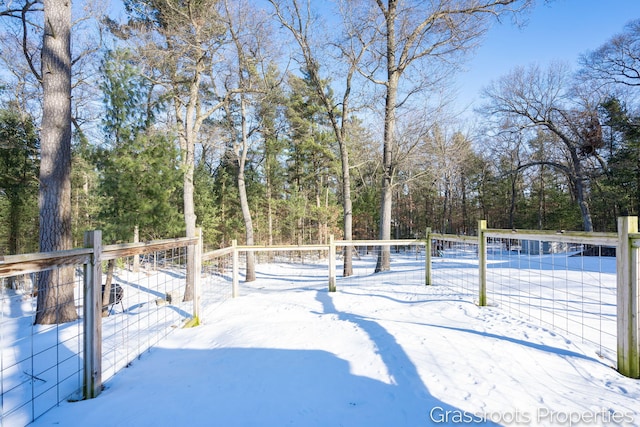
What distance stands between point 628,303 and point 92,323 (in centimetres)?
384

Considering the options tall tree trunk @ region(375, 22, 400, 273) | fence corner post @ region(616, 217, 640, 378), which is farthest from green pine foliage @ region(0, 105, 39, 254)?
fence corner post @ region(616, 217, 640, 378)

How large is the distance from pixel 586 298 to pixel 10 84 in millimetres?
14198

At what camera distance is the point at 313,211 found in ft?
62.2

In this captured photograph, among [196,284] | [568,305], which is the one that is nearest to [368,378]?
[196,284]

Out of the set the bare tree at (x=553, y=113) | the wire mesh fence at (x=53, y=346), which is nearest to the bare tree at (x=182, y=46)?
the wire mesh fence at (x=53, y=346)

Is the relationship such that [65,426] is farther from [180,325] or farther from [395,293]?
[395,293]

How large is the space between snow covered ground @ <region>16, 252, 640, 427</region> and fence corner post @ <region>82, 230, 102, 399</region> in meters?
0.12

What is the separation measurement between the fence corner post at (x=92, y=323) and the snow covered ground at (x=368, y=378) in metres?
0.12

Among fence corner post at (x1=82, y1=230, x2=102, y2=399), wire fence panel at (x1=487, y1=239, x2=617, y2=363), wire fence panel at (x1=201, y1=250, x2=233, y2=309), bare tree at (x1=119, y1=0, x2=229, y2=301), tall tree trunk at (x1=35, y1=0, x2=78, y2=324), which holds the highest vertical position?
bare tree at (x1=119, y1=0, x2=229, y2=301)

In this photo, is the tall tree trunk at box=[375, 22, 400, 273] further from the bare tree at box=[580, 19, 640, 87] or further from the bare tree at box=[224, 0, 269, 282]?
the bare tree at box=[580, 19, 640, 87]

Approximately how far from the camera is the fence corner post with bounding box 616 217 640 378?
235 centimetres

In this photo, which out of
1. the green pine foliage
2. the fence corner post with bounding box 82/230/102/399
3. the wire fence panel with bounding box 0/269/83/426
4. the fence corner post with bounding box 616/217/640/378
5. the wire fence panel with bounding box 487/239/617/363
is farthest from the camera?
the green pine foliage

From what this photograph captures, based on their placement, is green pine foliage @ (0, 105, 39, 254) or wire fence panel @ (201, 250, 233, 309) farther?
green pine foliage @ (0, 105, 39, 254)

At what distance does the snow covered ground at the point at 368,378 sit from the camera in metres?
1.94
